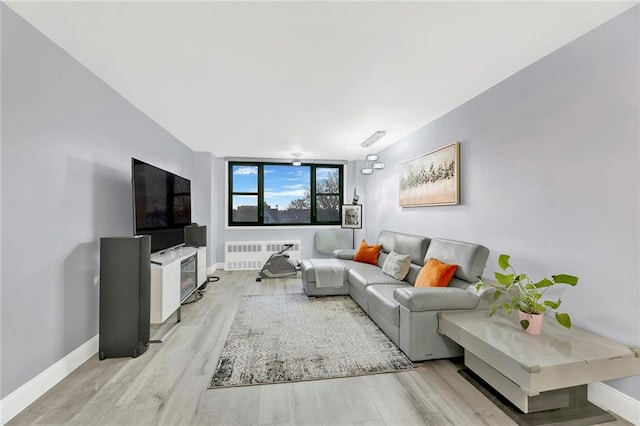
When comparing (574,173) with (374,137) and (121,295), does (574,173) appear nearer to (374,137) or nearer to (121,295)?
(374,137)

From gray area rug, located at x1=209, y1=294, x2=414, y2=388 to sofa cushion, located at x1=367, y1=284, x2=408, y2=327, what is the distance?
237 mm

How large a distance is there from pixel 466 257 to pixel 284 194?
14.5ft

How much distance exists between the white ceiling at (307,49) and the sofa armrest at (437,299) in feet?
6.39

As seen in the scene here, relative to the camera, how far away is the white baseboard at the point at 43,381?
170cm

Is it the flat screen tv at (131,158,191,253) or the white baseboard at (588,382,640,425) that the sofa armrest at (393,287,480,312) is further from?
the flat screen tv at (131,158,191,253)

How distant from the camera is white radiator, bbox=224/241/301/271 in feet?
19.5

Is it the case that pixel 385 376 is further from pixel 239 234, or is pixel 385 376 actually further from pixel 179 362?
pixel 239 234

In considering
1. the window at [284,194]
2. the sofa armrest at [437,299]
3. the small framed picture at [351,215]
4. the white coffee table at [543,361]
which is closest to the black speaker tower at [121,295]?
the sofa armrest at [437,299]

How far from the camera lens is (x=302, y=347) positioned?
2.63 meters

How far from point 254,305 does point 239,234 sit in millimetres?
2649

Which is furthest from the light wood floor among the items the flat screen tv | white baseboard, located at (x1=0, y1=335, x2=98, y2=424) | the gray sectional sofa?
the flat screen tv

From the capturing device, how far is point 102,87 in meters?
2.62

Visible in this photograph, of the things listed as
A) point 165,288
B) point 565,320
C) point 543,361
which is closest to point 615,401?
point 565,320

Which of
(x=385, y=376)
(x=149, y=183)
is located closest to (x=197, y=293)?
(x=149, y=183)
